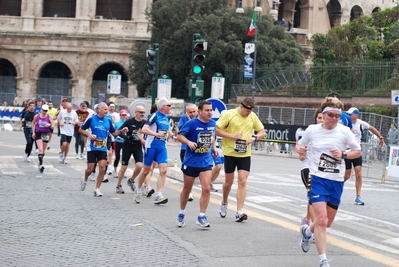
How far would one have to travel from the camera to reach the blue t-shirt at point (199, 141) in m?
12.4

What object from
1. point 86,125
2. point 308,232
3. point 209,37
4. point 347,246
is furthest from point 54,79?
point 308,232

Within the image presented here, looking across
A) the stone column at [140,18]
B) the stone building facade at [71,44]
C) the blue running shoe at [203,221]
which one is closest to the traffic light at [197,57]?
the blue running shoe at [203,221]

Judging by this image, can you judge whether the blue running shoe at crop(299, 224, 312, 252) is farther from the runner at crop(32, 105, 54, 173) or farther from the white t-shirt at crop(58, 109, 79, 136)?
the white t-shirt at crop(58, 109, 79, 136)

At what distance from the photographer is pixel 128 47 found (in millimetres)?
70625

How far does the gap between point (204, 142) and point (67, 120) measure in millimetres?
13033

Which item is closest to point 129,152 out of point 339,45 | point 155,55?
point 155,55

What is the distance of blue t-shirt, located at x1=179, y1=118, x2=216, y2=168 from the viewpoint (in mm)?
12357

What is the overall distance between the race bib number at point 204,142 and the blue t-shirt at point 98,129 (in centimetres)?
427

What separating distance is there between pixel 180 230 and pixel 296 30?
62554mm

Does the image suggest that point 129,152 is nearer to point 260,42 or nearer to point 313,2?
point 260,42

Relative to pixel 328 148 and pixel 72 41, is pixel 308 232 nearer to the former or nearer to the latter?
pixel 328 148

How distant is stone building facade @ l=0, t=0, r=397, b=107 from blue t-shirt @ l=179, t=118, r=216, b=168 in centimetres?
5671

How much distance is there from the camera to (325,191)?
9484 millimetres

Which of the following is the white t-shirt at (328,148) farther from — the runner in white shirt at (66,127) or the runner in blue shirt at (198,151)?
the runner in white shirt at (66,127)
